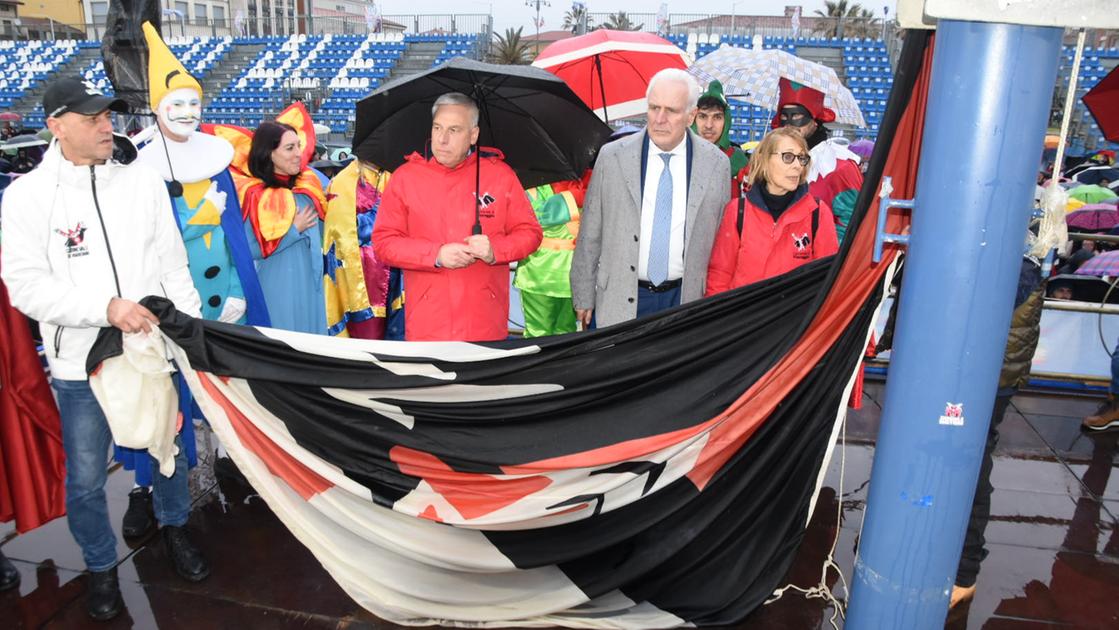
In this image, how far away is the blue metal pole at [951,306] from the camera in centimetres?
173

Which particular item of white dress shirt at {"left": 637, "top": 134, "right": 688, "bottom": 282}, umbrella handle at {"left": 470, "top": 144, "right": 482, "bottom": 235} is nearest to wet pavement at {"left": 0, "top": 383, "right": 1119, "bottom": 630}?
white dress shirt at {"left": 637, "top": 134, "right": 688, "bottom": 282}

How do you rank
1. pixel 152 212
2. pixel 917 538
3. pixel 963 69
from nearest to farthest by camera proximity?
1. pixel 963 69
2. pixel 917 538
3. pixel 152 212

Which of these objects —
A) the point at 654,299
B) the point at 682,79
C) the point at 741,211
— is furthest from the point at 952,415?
the point at 682,79

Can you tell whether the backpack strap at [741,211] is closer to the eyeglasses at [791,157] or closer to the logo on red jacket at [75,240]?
the eyeglasses at [791,157]

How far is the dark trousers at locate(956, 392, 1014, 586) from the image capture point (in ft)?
9.46

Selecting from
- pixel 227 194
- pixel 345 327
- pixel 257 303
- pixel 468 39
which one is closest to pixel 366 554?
pixel 257 303

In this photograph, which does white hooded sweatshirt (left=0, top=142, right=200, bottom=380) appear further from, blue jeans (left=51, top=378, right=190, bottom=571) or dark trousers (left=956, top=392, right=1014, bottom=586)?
dark trousers (left=956, top=392, right=1014, bottom=586)

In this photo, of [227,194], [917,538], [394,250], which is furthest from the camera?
[227,194]

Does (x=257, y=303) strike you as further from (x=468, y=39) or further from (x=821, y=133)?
(x=468, y=39)

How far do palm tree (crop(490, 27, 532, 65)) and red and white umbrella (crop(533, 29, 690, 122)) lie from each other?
81.8ft

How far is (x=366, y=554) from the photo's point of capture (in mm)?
2852

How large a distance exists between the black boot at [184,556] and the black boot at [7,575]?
548mm

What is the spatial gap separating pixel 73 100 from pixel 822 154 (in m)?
3.81

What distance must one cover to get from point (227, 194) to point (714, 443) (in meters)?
2.30
